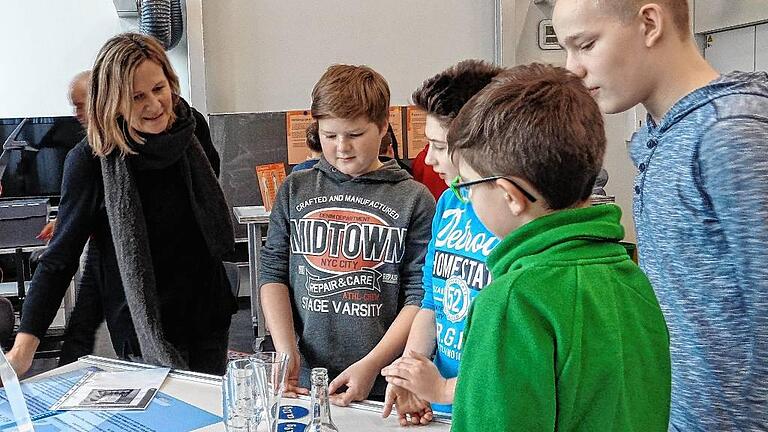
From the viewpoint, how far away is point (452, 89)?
154 centimetres

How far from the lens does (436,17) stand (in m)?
5.93

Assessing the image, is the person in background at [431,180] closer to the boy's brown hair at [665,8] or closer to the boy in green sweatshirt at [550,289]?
the boy's brown hair at [665,8]

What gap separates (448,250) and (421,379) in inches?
15.3

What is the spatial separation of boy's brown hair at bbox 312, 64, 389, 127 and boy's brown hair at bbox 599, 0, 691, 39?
71 cm

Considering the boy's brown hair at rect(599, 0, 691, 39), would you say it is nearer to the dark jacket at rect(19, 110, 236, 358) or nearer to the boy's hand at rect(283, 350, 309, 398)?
the boy's hand at rect(283, 350, 309, 398)

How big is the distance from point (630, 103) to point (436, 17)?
4.88 m

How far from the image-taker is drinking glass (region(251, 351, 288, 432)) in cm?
121

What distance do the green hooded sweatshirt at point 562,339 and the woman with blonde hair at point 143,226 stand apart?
3.50 feet

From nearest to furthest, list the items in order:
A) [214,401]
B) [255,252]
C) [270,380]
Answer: [270,380] < [214,401] < [255,252]

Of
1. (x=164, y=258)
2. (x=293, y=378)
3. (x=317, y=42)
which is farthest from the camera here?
(x=317, y=42)

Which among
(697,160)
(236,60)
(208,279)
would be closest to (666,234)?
(697,160)

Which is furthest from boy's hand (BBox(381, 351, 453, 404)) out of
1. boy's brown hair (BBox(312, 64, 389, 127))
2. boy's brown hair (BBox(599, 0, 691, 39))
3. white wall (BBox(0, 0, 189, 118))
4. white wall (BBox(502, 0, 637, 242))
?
white wall (BBox(0, 0, 189, 118))

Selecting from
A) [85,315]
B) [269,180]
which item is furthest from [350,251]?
[269,180]

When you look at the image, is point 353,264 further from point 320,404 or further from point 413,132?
point 413,132
